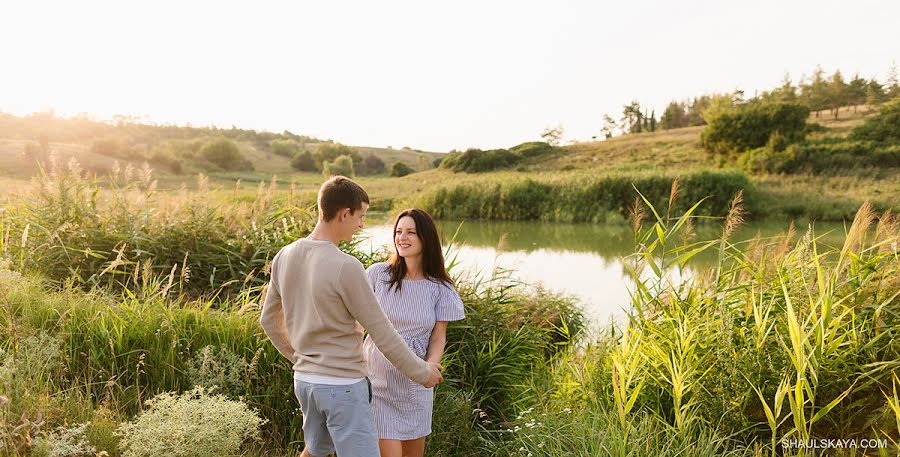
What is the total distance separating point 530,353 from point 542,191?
17608 millimetres

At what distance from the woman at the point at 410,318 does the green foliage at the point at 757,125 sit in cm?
3239

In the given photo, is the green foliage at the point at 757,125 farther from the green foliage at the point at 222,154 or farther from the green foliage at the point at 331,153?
the green foliage at the point at 222,154

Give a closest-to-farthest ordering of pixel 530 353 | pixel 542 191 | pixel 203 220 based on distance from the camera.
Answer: pixel 530 353 < pixel 203 220 < pixel 542 191

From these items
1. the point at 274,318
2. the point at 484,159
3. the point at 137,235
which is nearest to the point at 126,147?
the point at 484,159

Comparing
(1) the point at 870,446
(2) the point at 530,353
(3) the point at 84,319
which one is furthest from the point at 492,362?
(3) the point at 84,319

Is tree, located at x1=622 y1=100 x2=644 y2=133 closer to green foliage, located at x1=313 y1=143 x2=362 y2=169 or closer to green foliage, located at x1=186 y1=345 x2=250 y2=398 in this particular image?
green foliage, located at x1=313 y1=143 x2=362 y2=169

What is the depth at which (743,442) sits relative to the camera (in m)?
2.88

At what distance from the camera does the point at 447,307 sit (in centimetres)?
271

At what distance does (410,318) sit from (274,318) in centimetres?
61

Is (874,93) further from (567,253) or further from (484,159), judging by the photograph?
(567,253)

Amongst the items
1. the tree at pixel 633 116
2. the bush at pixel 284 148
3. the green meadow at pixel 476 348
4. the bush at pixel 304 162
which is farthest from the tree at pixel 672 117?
the green meadow at pixel 476 348

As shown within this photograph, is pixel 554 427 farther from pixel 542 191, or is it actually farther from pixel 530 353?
pixel 542 191

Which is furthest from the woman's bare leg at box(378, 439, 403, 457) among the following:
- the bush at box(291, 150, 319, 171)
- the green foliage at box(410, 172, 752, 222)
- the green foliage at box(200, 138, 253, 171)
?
the bush at box(291, 150, 319, 171)

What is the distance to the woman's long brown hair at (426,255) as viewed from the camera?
272cm
